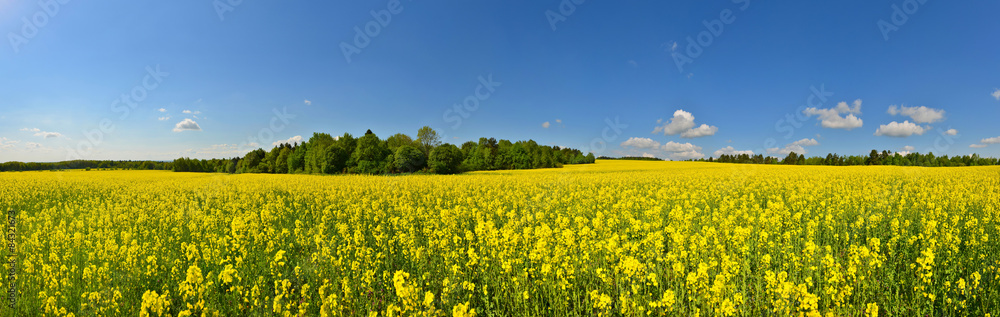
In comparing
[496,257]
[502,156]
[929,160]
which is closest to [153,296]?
[496,257]

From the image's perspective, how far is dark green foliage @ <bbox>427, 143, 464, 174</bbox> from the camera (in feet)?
163

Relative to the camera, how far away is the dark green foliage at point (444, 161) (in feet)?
163

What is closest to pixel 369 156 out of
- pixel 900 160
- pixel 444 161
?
pixel 444 161

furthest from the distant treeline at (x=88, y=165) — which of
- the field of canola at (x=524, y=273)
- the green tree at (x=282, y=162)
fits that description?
the field of canola at (x=524, y=273)

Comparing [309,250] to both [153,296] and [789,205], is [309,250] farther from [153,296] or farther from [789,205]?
[789,205]

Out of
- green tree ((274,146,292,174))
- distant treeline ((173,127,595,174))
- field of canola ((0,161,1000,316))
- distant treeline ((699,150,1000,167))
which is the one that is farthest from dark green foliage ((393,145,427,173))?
distant treeline ((699,150,1000,167))

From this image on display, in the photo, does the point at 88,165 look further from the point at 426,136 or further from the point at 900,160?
the point at 900,160

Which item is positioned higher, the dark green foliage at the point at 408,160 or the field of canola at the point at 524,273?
the dark green foliage at the point at 408,160

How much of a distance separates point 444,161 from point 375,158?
10.2m

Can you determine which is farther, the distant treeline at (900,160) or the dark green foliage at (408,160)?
the distant treeline at (900,160)

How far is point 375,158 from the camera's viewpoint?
2021 inches

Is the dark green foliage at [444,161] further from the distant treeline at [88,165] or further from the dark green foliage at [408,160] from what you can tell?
the distant treeline at [88,165]

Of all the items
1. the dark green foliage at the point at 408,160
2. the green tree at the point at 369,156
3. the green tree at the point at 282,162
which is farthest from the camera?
the green tree at the point at 282,162

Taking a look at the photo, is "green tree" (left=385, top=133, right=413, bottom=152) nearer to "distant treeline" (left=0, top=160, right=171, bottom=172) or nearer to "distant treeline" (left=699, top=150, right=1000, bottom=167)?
"distant treeline" (left=0, top=160, right=171, bottom=172)
